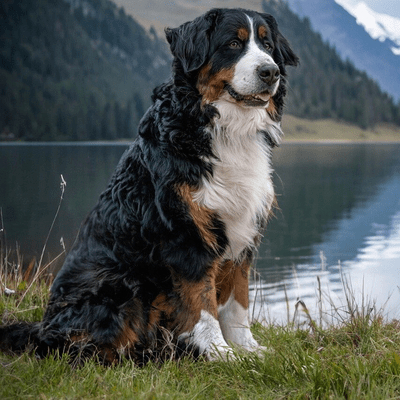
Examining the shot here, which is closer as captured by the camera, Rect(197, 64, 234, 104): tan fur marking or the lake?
Rect(197, 64, 234, 104): tan fur marking

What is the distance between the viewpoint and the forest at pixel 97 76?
11219cm

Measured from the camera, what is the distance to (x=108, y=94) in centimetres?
15600

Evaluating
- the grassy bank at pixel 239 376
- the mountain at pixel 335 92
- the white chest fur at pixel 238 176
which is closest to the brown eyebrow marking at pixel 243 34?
the white chest fur at pixel 238 176

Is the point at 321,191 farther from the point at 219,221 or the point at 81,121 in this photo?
the point at 81,121

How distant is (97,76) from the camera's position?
536ft

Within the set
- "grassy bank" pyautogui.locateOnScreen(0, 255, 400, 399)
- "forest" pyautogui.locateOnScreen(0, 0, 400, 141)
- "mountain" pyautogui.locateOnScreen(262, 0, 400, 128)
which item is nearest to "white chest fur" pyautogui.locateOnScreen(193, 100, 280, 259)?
"grassy bank" pyautogui.locateOnScreen(0, 255, 400, 399)

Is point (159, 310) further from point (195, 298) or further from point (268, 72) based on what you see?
point (268, 72)

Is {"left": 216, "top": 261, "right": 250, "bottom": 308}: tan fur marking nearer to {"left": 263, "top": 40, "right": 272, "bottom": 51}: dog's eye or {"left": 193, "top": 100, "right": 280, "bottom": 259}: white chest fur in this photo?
{"left": 193, "top": 100, "right": 280, "bottom": 259}: white chest fur

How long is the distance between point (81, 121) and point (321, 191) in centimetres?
9028

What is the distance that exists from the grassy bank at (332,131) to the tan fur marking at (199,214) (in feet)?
390

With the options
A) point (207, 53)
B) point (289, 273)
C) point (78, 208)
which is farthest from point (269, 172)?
point (78, 208)

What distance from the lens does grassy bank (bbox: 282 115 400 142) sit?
124m

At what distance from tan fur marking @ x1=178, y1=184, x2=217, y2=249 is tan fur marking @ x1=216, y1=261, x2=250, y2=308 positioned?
436mm

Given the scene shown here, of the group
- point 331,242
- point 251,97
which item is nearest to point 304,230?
point 331,242
